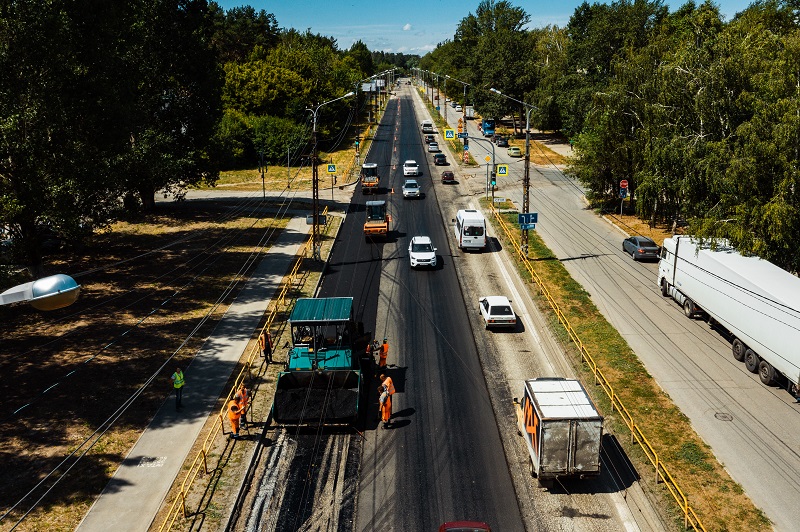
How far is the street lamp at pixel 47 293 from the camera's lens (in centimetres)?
630

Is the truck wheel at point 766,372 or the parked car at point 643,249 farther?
the parked car at point 643,249

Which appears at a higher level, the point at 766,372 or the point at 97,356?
the point at 766,372

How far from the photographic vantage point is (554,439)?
660 inches

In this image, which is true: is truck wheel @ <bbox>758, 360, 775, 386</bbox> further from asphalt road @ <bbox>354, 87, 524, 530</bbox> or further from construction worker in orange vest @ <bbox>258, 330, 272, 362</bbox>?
construction worker in orange vest @ <bbox>258, 330, 272, 362</bbox>

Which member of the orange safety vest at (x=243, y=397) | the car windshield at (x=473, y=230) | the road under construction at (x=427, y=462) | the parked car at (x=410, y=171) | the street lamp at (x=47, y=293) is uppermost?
the street lamp at (x=47, y=293)

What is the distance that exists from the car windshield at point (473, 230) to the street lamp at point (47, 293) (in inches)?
1387

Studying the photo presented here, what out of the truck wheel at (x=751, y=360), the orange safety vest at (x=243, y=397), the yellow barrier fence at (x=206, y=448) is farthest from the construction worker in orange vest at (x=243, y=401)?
the truck wheel at (x=751, y=360)

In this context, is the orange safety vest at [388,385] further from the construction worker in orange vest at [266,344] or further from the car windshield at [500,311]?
the car windshield at [500,311]

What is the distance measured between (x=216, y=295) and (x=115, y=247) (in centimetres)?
1308

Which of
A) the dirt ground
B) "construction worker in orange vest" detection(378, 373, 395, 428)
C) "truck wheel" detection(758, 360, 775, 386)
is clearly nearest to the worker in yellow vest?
the dirt ground

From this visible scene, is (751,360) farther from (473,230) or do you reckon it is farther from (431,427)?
(473,230)

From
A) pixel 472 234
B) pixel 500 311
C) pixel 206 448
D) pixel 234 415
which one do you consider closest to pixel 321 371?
pixel 234 415

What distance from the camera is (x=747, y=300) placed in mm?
23516

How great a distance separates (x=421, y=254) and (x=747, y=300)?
18.3m
